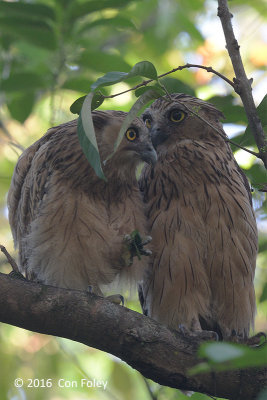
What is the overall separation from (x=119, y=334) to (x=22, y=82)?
2.00 metres

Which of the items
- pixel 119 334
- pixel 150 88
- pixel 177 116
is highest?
pixel 177 116

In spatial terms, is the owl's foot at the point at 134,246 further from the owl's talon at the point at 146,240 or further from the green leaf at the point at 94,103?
the green leaf at the point at 94,103

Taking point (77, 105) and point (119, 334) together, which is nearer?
point (77, 105)

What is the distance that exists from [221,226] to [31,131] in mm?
3272

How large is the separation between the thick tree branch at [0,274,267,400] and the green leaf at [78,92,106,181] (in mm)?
944

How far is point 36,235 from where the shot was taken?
12.6ft

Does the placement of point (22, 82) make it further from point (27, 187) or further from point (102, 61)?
point (27, 187)

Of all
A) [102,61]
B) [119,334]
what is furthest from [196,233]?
[102,61]

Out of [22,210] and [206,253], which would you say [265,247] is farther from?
[22,210]

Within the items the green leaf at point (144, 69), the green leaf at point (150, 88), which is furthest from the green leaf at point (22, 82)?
the green leaf at point (144, 69)

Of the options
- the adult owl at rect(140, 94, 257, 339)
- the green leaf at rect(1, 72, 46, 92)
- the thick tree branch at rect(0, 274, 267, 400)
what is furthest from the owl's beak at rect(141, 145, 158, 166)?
the thick tree branch at rect(0, 274, 267, 400)

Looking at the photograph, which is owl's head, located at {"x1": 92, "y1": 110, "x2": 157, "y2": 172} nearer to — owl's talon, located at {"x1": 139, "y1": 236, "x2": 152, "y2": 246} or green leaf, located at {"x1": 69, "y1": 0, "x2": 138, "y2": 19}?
owl's talon, located at {"x1": 139, "y1": 236, "x2": 152, "y2": 246}

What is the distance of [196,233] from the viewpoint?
3992 mm

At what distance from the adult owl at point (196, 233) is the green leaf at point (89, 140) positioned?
1.68 m
